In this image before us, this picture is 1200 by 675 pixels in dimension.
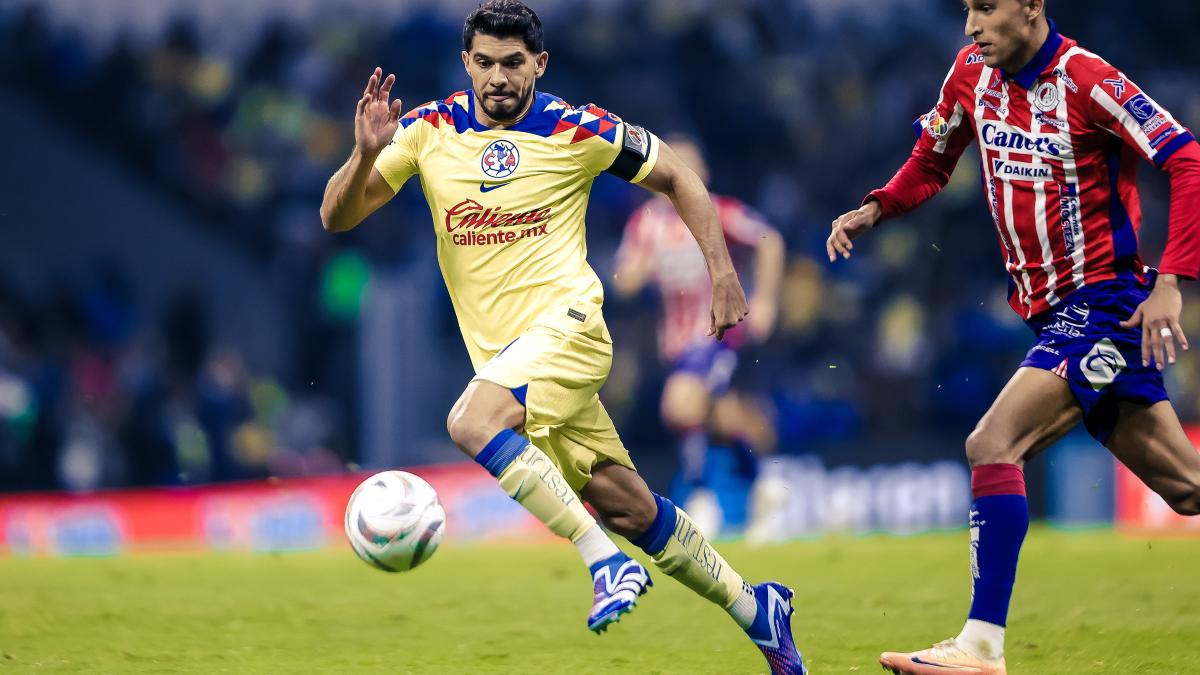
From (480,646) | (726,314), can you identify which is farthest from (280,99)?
(726,314)

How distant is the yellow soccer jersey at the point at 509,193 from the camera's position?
555cm

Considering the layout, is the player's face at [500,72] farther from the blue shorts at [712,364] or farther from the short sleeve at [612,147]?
the blue shorts at [712,364]

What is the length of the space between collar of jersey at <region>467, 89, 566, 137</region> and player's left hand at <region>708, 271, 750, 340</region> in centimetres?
83

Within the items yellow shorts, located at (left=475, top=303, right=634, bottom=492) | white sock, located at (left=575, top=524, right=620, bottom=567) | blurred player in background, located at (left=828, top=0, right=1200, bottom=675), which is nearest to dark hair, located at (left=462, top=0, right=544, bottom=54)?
yellow shorts, located at (left=475, top=303, right=634, bottom=492)

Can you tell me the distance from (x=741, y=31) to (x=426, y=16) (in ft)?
11.6

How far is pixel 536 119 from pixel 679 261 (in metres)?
5.90

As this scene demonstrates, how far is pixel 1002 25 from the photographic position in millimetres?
5254

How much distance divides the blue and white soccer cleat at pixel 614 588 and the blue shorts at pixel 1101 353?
5.33 feet

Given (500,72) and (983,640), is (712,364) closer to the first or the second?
(500,72)

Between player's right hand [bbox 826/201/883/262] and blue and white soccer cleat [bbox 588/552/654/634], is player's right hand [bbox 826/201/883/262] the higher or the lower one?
the higher one

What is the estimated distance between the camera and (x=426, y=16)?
17.5 meters

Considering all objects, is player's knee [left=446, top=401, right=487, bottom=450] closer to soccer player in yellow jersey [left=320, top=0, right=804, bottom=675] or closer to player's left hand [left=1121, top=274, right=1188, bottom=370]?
soccer player in yellow jersey [left=320, top=0, right=804, bottom=675]

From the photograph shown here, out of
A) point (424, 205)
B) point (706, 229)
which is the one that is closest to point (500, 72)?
point (706, 229)

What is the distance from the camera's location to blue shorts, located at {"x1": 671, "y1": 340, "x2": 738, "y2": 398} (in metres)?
11.1
